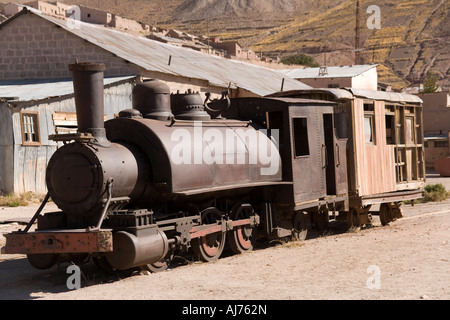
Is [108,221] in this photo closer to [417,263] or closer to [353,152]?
[417,263]

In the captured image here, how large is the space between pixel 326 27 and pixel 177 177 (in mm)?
132318

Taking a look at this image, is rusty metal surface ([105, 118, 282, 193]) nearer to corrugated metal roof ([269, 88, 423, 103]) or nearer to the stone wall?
corrugated metal roof ([269, 88, 423, 103])

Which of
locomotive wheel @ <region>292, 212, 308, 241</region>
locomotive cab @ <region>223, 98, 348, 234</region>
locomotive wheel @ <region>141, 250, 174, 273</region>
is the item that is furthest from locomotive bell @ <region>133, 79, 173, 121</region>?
locomotive wheel @ <region>292, 212, 308, 241</region>

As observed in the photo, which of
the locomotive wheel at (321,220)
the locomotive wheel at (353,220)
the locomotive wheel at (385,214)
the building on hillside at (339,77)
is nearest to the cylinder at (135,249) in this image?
the locomotive wheel at (321,220)

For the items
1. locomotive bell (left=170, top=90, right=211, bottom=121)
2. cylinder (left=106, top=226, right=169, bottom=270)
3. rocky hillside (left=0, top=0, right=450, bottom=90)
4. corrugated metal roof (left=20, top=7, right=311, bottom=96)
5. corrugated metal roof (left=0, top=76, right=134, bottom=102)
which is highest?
rocky hillside (left=0, top=0, right=450, bottom=90)

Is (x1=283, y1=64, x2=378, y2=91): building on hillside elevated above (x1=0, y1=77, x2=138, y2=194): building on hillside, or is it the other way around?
(x1=283, y1=64, x2=378, y2=91): building on hillside

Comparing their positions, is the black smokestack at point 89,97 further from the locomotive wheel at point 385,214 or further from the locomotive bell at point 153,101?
the locomotive wheel at point 385,214

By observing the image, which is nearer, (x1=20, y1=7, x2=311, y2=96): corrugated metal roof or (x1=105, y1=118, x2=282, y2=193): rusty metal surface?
(x1=105, y1=118, x2=282, y2=193): rusty metal surface

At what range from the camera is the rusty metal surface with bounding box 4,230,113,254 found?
9000 millimetres

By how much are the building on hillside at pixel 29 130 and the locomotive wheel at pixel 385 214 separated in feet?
30.4

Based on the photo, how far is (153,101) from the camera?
36.2 ft

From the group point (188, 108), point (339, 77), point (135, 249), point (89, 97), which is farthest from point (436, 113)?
point (135, 249)

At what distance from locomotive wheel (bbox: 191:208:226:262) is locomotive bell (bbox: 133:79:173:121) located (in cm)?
173

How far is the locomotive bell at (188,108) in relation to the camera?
1177 centimetres
